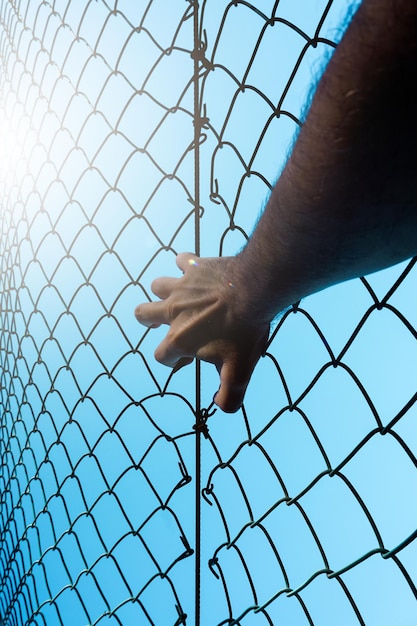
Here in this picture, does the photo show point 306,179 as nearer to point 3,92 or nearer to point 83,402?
point 83,402

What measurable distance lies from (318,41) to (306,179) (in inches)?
10.6

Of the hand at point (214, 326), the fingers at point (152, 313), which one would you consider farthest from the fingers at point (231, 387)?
the fingers at point (152, 313)

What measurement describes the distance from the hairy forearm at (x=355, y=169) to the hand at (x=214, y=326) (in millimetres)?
125

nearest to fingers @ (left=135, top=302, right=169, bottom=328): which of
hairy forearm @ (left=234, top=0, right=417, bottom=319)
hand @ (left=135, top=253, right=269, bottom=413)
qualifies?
hand @ (left=135, top=253, right=269, bottom=413)

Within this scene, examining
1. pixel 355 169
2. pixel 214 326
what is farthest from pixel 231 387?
pixel 355 169

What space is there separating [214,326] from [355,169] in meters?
0.31

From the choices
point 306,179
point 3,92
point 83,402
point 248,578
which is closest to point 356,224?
point 306,179

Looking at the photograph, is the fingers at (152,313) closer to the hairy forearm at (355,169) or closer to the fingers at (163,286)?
the fingers at (163,286)

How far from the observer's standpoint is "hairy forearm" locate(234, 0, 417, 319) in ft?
0.96

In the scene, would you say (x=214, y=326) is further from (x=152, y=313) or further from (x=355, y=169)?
(x=355, y=169)

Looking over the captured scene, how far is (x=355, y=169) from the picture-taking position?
1.13ft

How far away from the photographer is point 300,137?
375 mm

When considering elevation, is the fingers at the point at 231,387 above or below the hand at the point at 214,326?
below

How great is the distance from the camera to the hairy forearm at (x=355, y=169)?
292 millimetres
